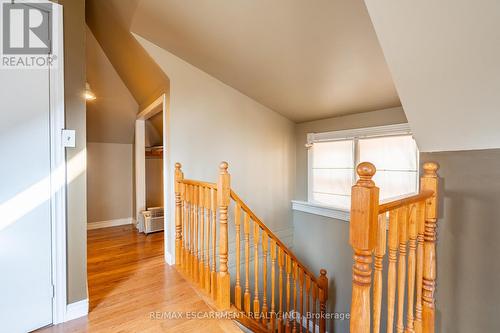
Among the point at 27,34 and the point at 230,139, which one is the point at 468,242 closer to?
the point at 230,139

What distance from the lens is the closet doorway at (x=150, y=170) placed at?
3.83 meters

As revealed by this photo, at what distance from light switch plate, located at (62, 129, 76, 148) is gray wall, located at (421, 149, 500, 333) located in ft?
8.06

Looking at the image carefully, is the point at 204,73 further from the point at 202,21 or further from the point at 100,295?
the point at 100,295

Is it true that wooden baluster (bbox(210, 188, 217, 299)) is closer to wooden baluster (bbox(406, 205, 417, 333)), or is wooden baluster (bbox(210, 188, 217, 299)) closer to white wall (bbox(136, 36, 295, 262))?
white wall (bbox(136, 36, 295, 262))

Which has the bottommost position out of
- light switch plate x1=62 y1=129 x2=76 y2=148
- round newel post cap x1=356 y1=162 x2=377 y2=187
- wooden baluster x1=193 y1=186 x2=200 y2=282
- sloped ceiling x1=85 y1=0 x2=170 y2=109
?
wooden baluster x1=193 y1=186 x2=200 y2=282

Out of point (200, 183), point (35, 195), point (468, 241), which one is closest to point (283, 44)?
point (200, 183)

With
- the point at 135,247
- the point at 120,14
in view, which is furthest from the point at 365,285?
the point at 135,247

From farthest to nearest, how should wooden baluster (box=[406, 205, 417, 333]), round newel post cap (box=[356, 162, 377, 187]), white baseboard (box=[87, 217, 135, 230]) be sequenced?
white baseboard (box=[87, 217, 135, 230]), wooden baluster (box=[406, 205, 417, 333]), round newel post cap (box=[356, 162, 377, 187])

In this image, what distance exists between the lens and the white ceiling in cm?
181

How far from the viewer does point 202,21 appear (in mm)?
2086

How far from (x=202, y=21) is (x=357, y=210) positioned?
2030mm

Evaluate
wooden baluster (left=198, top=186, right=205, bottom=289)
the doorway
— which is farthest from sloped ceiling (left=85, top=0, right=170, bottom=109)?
wooden baluster (left=198, top=186, right=205, bottom=289)

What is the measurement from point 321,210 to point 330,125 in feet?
3.97

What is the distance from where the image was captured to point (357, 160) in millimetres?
3172
